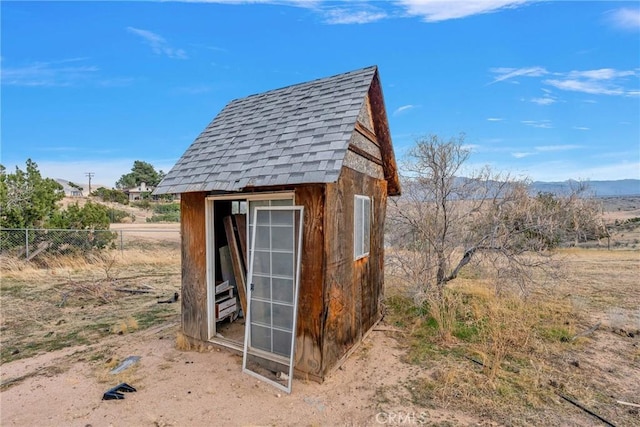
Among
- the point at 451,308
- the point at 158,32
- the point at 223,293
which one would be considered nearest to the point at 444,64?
the point at 451,308

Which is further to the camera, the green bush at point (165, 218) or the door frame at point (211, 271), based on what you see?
the green bush at point (165, 218)

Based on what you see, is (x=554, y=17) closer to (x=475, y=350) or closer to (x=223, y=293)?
(x=475, y=350)

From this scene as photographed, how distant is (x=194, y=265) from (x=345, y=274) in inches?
98.4

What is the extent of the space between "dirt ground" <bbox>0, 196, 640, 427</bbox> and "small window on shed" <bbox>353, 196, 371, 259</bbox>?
1.63 m

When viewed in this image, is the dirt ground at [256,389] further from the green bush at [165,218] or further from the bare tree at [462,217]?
the green bush at [165,218]

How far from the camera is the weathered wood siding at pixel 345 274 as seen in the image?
381 cm

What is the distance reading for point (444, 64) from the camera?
1021 centimetres

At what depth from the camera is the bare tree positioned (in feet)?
20.1

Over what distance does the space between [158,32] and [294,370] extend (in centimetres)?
1015

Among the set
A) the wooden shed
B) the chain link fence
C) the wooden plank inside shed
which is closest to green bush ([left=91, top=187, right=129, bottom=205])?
the chain link fence

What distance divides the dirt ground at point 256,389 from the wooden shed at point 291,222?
361mm

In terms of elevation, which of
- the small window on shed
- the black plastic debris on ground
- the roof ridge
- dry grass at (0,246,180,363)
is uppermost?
the roof ridge

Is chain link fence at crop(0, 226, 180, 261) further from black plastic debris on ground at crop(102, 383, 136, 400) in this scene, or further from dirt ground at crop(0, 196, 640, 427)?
black plastic debris on ground at crop(102, 383, 136, 400)

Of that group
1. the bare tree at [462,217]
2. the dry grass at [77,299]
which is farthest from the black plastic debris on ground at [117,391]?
the bare tree at [462,217]
